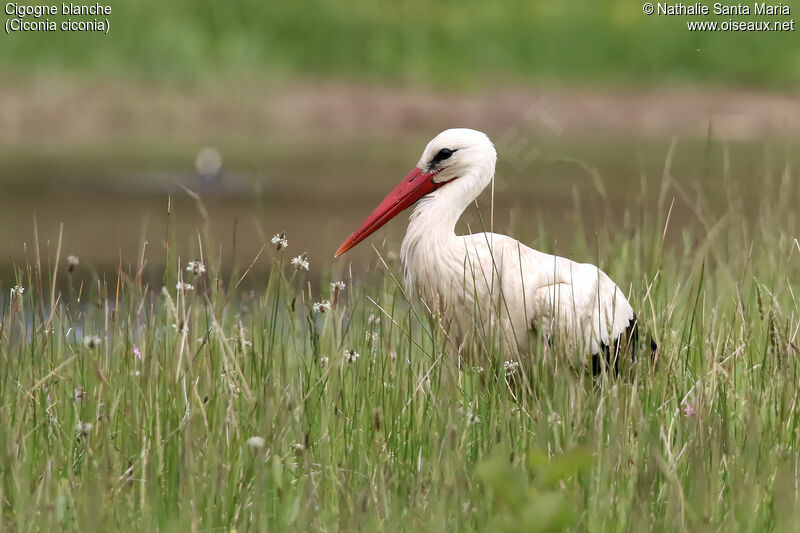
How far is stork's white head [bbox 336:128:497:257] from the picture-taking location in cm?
398

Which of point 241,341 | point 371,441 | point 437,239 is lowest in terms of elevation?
point 371,441

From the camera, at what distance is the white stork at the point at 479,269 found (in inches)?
143

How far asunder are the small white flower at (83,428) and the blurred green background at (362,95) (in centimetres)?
835

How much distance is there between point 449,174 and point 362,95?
1250 centimetres

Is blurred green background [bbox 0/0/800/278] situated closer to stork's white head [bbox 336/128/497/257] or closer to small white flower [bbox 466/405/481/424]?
stork's white head [bbox 336/128/497/257]

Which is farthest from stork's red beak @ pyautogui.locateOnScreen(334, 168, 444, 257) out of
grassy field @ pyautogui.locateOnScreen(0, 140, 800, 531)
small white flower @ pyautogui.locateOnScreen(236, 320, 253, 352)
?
small white flower @ pyautogui.locateOnScreen(236, 320, 253, 352)

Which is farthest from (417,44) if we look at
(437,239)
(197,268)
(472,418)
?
(472,418)

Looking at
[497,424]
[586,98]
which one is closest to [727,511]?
[497,424]

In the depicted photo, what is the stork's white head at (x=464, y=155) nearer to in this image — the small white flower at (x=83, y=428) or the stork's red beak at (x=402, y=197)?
the stork's red beak at (x=402, y=197)

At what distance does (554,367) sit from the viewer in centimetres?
332

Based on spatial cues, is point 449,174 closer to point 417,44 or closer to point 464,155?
point 464,155

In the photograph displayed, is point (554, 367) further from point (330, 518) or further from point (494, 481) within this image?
point (494, 481)

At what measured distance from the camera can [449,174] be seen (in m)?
4.04

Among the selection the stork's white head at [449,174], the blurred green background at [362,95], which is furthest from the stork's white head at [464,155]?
the blurred green background at [362,95]
